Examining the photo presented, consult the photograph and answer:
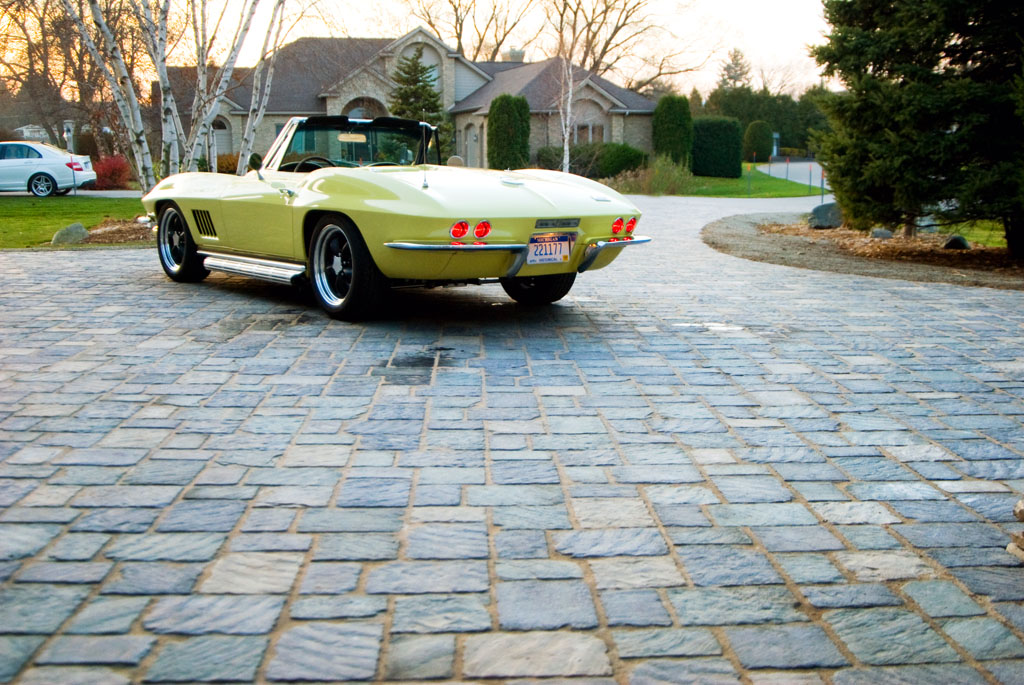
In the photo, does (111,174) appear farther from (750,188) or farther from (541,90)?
(750,188)

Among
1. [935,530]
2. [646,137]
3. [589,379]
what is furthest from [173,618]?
[646,137]

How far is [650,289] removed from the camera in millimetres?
9172

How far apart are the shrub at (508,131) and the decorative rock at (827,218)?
69.1 feet

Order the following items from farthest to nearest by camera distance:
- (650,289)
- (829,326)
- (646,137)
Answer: (646,137) → (650,289) → (829,326)

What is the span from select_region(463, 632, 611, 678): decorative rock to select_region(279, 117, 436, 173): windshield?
590 centimetres

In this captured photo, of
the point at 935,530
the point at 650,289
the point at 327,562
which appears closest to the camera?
the point at 327,562

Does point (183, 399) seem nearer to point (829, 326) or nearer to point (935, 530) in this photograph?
point (935, 530)

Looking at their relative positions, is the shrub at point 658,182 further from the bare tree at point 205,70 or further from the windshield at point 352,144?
the windshield at point 352,144

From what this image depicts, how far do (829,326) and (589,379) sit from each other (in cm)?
268

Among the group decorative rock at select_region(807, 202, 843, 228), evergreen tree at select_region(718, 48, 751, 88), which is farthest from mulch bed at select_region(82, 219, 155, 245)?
evergreen tree at select_region(718, 48, 751, 88)

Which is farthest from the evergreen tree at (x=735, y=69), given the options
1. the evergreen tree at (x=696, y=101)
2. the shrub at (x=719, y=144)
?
the shrub at (x=719, y=144)

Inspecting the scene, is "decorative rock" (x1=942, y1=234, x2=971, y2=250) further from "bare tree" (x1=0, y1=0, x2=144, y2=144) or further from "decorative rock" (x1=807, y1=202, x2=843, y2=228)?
"bare tree" (x1=0, y1=0, x2=144, y2=144)

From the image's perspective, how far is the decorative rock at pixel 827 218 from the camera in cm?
1900

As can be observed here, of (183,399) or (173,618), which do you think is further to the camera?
(183,399)
